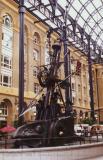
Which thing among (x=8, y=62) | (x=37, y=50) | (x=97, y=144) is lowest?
(x=97, y=144)

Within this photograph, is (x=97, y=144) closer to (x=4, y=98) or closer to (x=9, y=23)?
(x=4, y=98)

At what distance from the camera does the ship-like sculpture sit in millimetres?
14820

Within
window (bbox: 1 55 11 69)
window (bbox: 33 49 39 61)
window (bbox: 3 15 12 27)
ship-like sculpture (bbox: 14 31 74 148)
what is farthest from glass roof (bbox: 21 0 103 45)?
ship-like sculpture (bbox: 14 31 74 148)

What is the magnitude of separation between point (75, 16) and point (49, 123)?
2977 centimetres

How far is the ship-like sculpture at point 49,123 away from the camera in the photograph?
14.8 m

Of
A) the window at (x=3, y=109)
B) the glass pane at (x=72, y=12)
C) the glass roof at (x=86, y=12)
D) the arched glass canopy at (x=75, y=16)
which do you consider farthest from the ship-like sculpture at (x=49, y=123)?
the glass pane at (x=72, y=12)

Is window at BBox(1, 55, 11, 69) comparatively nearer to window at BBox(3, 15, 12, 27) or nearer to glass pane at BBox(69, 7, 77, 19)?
window at BBox(3, 15, 12, 27)

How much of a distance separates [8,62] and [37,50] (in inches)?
307

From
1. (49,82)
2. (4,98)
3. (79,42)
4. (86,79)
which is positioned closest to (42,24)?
(79,42)

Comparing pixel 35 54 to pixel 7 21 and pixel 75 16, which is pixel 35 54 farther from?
pixel 75 16

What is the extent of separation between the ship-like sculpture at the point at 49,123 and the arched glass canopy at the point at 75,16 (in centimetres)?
1580

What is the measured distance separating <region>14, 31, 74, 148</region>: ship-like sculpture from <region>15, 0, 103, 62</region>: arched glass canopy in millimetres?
15797

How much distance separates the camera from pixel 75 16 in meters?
42.8

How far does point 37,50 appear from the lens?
4181 cm
